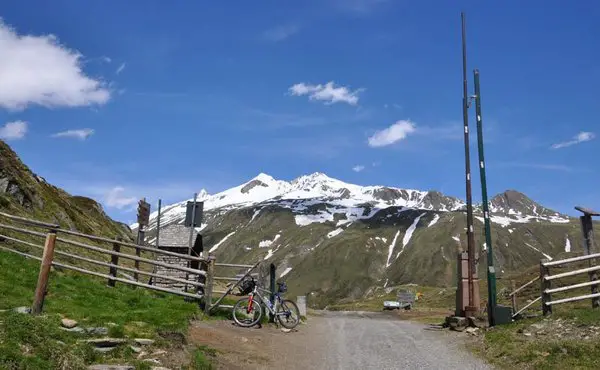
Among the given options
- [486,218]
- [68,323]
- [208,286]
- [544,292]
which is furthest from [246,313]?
[486,218]

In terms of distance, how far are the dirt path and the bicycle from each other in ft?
1.42

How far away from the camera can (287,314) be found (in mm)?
18984

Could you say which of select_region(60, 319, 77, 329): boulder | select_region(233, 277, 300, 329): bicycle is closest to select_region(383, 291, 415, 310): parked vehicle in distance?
select_region(233, 277, 300, 329): bicycle

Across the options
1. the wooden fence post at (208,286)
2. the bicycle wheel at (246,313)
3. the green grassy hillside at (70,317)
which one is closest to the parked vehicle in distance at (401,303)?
the bicycle wheel at (246,313)

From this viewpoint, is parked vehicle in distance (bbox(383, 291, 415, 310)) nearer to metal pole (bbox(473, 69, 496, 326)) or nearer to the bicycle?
metal pole (bbox(473, 69, 496, 326))

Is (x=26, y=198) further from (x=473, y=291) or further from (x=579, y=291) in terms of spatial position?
(x=579, y=291)

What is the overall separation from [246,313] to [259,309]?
493mm

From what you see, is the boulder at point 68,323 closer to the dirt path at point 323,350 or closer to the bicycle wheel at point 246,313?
the dirt path at point 323,350

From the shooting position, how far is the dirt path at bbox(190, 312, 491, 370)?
12508 mm

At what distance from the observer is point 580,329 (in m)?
13.7

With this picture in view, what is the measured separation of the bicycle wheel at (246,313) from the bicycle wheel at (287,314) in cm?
127

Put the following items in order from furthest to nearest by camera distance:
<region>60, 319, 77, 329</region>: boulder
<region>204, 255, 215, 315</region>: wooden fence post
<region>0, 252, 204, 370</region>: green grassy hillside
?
1. <region>204, 255, 215, 315</region>: wooden fence post
2. <region>60, 319, 77, 329</region>: boulder
3. <region>0, 252, 204, 370</region>: green grassy hillside

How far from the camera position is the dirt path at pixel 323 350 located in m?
12.5

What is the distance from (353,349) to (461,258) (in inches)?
366
